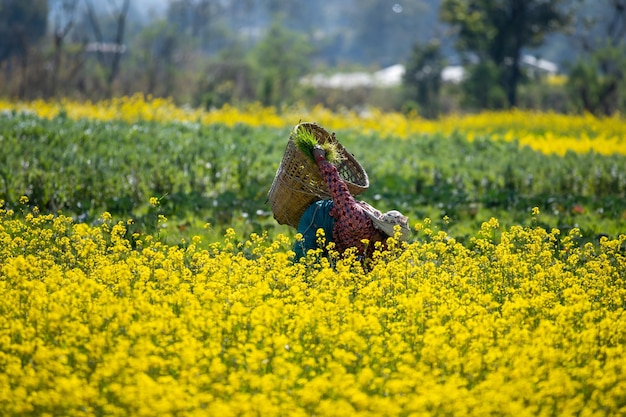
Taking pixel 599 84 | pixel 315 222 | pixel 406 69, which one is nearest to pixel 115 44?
pixel 406 69

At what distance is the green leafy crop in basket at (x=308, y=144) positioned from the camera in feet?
23.3

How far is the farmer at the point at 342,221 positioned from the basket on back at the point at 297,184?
13 cm

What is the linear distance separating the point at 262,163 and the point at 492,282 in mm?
6293

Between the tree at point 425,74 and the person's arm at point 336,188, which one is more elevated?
the person's arm at point 336,188

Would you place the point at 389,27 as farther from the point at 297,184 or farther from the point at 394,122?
the point at 297,184

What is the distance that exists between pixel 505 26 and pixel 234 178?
22.9 meters

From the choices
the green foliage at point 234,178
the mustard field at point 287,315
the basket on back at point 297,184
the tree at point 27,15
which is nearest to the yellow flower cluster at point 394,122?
the green foliage at point 234,178

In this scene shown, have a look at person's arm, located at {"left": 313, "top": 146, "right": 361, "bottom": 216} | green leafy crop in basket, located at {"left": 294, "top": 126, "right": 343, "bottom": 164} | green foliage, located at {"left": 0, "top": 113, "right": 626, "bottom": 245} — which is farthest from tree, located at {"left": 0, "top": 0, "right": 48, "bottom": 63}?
person's arm, located at {"left": 313, "top": 146, "right": 361, "bottom": 216}

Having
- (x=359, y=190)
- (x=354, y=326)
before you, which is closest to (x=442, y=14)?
(x=359, y=190)

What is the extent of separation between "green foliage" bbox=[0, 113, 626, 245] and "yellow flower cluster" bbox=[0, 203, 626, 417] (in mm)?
2418

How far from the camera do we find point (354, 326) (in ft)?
17.1

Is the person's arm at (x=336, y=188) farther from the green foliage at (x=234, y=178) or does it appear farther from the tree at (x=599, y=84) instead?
the tree at (x=599, y=84)

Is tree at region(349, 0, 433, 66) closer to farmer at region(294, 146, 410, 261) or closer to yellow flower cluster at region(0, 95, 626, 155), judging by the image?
yellow flower cluster at region(0, 95, 626, 155)

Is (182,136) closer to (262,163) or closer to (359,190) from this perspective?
(262,163)
